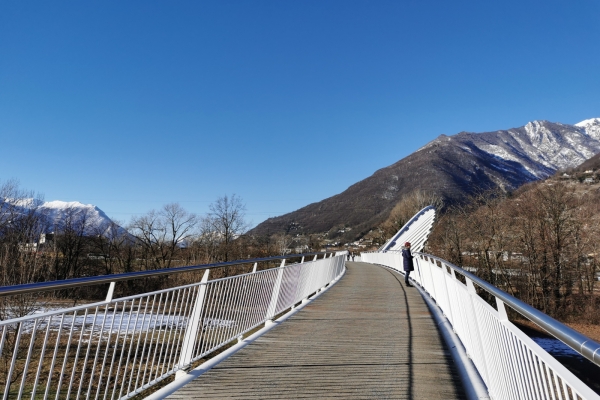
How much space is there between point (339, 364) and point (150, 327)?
2210 millimetres

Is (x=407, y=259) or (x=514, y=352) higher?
(x=407, y=259)

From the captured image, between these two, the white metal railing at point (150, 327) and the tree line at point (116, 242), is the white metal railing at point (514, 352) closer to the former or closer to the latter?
the white metal railing at point (150, 327)

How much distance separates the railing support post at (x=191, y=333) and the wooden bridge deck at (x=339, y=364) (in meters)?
0.30

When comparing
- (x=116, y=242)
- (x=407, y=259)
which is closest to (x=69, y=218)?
(x=116, y=242)

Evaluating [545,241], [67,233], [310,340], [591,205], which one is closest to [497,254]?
[545,241]

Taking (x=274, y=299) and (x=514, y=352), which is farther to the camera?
(x=274, y=299)

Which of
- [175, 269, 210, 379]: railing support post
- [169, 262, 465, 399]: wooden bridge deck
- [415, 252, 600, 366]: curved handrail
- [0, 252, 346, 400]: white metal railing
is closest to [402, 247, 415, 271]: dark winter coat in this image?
[169, 262, 465, 399]: wooden bridge deck

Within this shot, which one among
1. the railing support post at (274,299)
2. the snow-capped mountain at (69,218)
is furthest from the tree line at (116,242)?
the railing support post at (274,299)

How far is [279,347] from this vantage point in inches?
228

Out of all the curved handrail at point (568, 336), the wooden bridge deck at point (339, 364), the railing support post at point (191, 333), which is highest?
the curved handrail at point (568, 336)

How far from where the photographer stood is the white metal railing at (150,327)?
9.78 feet

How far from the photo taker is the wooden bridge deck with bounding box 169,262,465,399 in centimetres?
398

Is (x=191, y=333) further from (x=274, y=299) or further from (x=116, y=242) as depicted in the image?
(x=116, y=242)

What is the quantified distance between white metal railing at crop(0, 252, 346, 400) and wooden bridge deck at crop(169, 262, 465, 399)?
407mm
